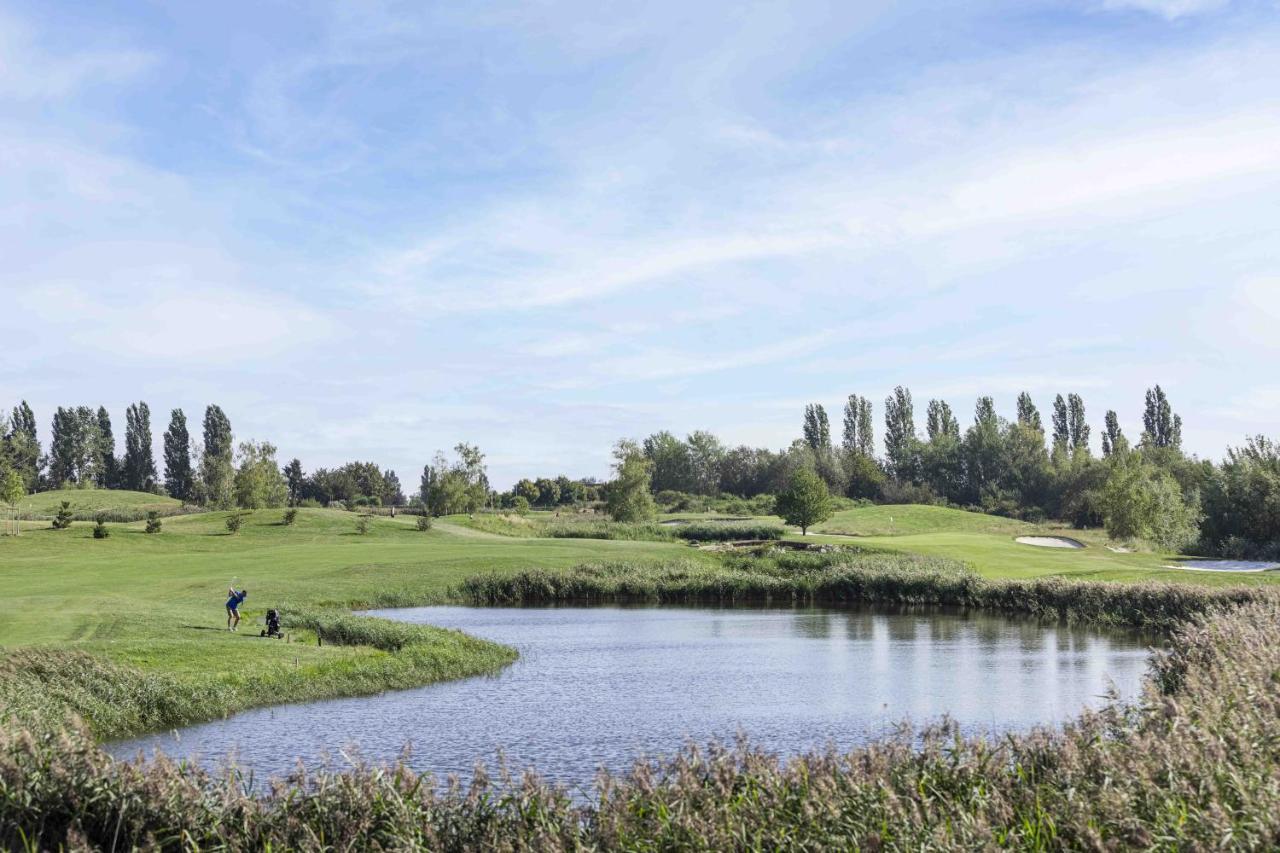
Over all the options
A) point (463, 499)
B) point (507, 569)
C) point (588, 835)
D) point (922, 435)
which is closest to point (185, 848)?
point (588, 835)

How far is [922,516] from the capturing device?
384ft

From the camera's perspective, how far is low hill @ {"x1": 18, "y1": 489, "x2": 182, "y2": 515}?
388 ft

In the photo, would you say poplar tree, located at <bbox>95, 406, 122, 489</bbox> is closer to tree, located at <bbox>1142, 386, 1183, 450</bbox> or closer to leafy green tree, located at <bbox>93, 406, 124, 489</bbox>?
leafy green tree, located at <bbox>93, 406, 124, 489</bbox>

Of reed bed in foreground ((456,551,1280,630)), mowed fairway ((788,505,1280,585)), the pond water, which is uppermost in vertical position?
mowed fairway ((788,505,1280,585))

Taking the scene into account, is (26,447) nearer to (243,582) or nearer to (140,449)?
(140,449)

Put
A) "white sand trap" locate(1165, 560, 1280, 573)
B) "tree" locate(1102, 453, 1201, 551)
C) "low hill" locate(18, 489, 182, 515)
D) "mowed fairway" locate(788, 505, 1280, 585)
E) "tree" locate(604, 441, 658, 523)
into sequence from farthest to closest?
"low hill" locate(18, 489, 182, 515) → "tree" locate(604, 441, 658, 523) → "tree" locate(1102, 453, 1201, 551) → "white sand trap" locate(1165, 560, 1280, 573) → "mowed fairway" locate(788, 505, 1280, 585)

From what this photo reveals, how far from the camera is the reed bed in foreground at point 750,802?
987 cm

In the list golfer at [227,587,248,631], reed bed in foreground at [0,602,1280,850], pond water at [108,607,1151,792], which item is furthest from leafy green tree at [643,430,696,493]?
reed bed in foreground at [0,602,1280,850]

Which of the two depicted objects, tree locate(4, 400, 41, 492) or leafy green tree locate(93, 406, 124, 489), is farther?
leafy green tree locate(93, 406, 124, 489)

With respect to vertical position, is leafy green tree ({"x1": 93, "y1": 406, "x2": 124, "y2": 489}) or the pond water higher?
leafy green tree ({"x1": 93, "y1": 406, "x2": 124, "y2": 489})

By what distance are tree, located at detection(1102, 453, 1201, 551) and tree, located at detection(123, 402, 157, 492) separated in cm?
13467

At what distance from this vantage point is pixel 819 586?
57.3 m

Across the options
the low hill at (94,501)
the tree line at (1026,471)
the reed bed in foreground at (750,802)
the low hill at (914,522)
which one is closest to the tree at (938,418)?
the tree line at (1026,471)

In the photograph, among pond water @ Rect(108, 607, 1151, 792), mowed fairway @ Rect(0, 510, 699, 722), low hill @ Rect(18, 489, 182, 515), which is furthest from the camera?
low hill @ Rect(18, 489, 182, 515)
